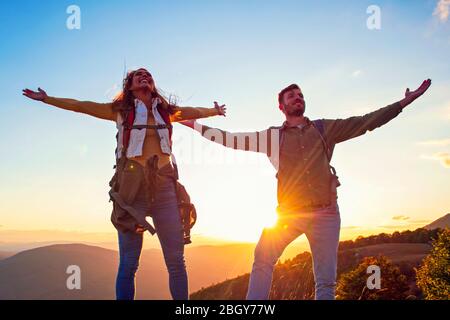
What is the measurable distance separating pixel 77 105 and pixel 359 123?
3.66 metres

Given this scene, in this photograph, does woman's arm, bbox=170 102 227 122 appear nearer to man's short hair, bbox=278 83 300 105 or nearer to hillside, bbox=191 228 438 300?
man's short hair, bbox=278 83 300 105

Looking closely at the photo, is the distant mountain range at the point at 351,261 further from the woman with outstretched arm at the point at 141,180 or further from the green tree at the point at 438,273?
the woman with outstretched arm at the point at 141,180

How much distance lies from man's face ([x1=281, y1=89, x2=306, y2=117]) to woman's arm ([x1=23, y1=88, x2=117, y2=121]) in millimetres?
2265

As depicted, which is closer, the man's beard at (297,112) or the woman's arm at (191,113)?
the man's beard at (297,112)

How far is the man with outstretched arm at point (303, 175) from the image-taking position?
5.07m

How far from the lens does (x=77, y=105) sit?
559cm

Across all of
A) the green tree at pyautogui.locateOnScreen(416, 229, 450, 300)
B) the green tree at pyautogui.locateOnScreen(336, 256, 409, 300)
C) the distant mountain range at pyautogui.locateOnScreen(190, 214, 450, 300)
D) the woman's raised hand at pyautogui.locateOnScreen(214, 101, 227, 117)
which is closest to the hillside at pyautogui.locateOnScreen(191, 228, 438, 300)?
the distant mountain range at pyautogui.locateOnScreen(190, 214, 450, 300)

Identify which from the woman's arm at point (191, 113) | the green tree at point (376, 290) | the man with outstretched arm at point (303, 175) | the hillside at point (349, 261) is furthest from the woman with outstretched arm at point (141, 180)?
the hillside at point (349, 261)

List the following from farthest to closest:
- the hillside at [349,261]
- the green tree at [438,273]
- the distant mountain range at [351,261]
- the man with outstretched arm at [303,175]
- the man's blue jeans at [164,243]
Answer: the hillside at [349,261] < the distant mountain range at [351,261] < the green tree at [438,273] < the man with outstretched arm at [303,175] < the man's blue jeans at [164,243]

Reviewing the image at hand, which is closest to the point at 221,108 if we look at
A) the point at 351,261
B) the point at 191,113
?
the point at 191,113

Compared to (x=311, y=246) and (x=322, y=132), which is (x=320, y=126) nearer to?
(x=322, y=132)

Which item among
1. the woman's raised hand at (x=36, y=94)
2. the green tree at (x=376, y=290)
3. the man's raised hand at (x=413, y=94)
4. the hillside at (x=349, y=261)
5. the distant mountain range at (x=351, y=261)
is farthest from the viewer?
the hillside at (x=349, y=261)

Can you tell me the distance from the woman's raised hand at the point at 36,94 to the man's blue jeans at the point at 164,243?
5.84 feet

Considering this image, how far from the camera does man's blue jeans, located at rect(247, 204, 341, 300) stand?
496 centimetres
